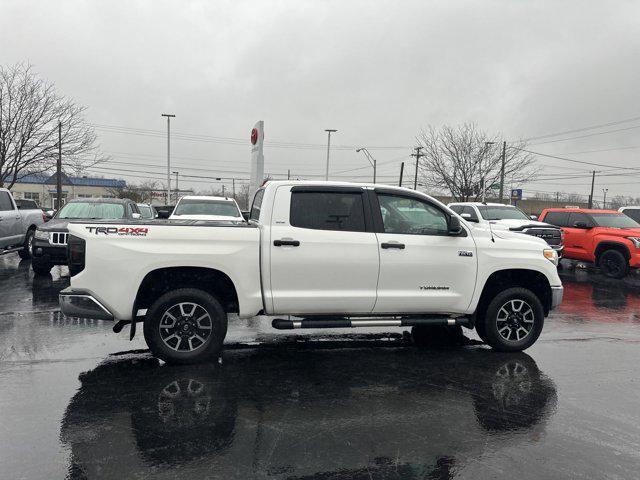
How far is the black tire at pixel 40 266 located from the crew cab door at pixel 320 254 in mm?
7421

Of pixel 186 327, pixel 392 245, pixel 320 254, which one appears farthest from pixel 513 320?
Result: pixel 186 327

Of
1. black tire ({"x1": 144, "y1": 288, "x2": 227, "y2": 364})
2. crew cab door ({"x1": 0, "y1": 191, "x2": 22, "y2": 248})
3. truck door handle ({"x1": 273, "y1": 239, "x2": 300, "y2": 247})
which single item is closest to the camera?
black tire ({"x1": 144, "y1": 288, "x2": 227, "y2": 364})

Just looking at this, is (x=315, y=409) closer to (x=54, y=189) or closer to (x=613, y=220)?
(x=613, y=220)

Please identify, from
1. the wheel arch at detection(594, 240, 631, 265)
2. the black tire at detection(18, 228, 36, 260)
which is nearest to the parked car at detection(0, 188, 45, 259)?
the black tire at detection(18, 228, 36, 260)

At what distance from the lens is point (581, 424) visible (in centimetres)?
406

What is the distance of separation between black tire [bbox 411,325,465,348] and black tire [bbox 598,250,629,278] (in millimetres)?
8810

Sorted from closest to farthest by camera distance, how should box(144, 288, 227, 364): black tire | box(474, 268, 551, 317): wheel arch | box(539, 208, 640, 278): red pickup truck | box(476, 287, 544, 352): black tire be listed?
1. box(144, 288, 227, 364): black tire
2. box(476, 287, 544, 352): black tire
3. box(474, 268, 551, 317): wheel arch
4. box(539, 208, 640, 278): red pickup truck

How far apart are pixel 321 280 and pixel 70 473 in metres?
2.89

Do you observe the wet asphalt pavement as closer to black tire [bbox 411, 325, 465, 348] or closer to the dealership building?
black tire [bbox 411, 325, 465, 348]

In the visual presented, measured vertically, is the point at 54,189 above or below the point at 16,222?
above

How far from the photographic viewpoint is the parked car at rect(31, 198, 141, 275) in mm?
10094

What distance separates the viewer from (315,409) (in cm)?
421

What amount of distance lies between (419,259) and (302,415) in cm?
229

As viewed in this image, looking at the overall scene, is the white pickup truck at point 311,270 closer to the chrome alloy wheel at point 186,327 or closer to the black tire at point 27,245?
the chrome alloy wheel at point 186,327
